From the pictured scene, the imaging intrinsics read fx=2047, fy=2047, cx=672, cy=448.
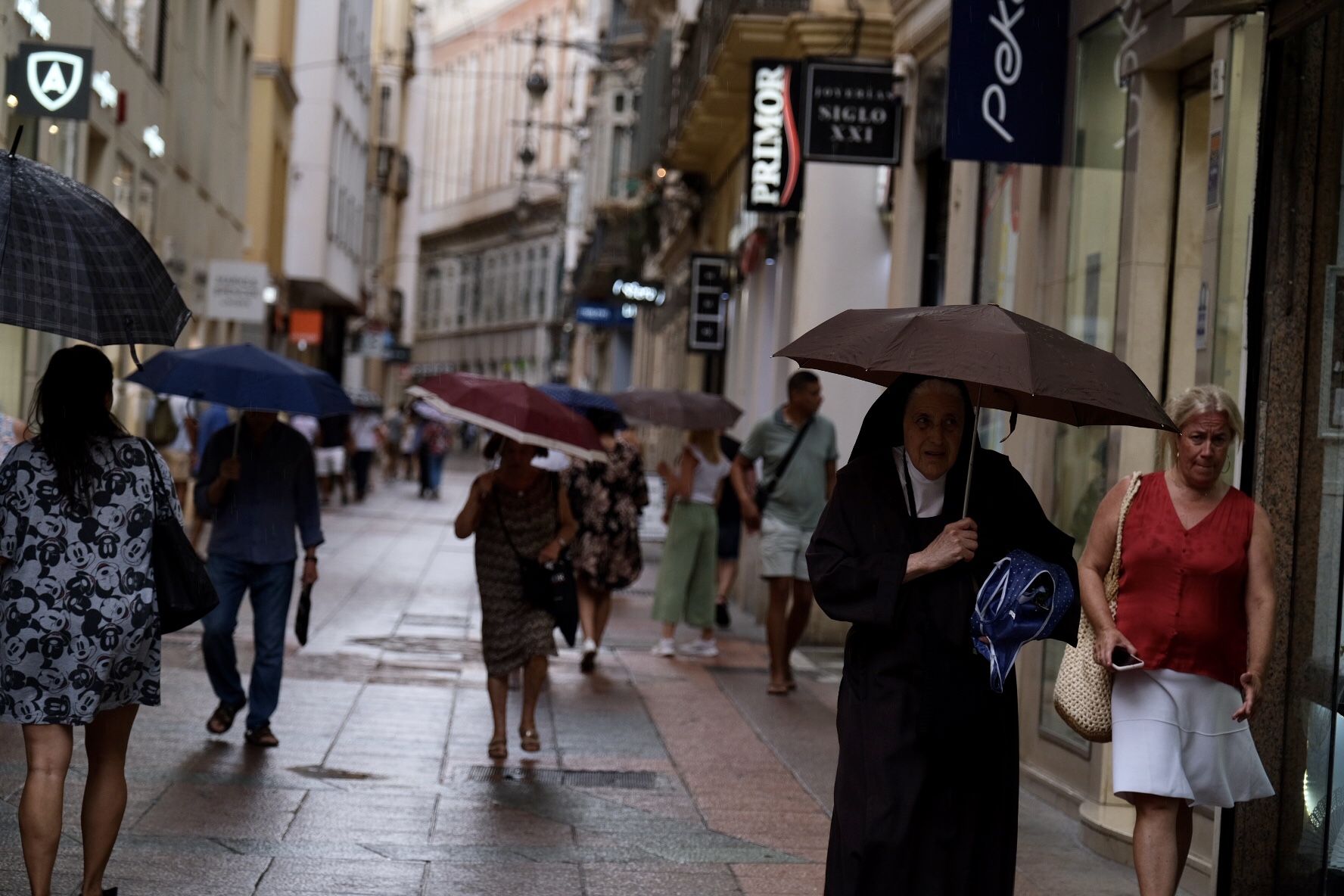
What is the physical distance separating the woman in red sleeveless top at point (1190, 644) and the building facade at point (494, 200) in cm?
6653

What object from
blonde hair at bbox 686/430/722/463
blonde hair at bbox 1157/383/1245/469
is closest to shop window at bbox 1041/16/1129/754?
blonde hair at bbox 1157/383/1245/469

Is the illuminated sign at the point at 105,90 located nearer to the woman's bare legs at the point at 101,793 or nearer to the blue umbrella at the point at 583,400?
the blue umbrella at the point at 583,400

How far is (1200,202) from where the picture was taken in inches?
347

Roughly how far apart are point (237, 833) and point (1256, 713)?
3.78 m

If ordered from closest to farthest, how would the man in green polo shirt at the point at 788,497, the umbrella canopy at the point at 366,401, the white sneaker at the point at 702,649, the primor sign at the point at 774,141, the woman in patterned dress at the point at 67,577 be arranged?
the woman in patterned dress at the point at 67,577 < the man in green polo shirt at the point at 788,497 < the white sneaker at the point at 702,649 < the primor sign at the point at 774,141 < the umbrella canopy at the point at 366,401

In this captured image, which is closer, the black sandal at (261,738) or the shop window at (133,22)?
the black sandal at (261,738)

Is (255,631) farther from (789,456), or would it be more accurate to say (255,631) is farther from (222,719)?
(789,456)

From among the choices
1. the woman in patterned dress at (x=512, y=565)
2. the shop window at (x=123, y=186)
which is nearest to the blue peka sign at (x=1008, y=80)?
the woman in patterned dress at (x=512, y=565)

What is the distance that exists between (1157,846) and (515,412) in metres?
4.42

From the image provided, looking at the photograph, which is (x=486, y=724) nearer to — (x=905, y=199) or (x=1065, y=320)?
(x=1065, y=320)

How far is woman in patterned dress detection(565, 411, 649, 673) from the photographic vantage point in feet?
47.3

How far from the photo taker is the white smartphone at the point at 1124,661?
20.1ft

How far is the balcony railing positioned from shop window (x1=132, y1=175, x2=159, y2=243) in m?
6.36

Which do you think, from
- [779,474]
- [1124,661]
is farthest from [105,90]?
[1124,661]
